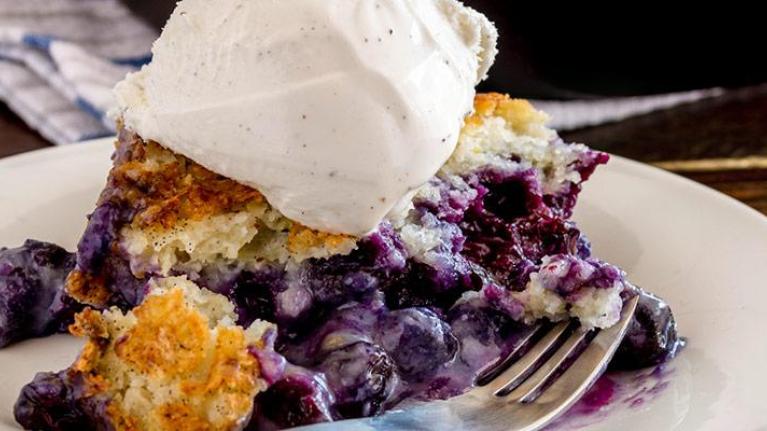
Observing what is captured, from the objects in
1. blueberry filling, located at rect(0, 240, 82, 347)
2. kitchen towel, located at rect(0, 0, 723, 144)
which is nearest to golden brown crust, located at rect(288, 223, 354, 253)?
blueberry filling, located at rect(0, 240, 82, 347)

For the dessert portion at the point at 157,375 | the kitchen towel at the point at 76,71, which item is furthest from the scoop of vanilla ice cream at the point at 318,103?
the kitchen towel at the point at 76,71

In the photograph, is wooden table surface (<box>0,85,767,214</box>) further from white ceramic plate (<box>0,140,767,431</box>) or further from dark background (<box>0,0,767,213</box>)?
white ceramic plate (<box>0,140,767,431</box>)

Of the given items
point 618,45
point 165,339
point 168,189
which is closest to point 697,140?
point 618,45

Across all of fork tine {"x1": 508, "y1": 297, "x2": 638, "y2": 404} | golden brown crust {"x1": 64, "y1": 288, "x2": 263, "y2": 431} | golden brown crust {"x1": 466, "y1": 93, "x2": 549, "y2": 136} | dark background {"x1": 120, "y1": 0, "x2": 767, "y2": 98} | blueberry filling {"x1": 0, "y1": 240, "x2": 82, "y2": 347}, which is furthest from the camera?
dark background {"x1": 120, "y1": 0, "x2": 767, "y2": 98}

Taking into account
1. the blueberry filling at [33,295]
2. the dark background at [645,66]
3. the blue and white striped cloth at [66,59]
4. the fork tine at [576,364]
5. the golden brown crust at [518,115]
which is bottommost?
the blue and white striped cloth at [66,59]

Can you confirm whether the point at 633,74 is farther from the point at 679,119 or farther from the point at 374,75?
the point at 374,75

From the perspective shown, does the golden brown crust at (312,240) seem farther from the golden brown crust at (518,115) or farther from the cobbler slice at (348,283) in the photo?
the golden brown crust at (518,115)

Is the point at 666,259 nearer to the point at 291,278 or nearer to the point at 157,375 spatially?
the point at 291,278
